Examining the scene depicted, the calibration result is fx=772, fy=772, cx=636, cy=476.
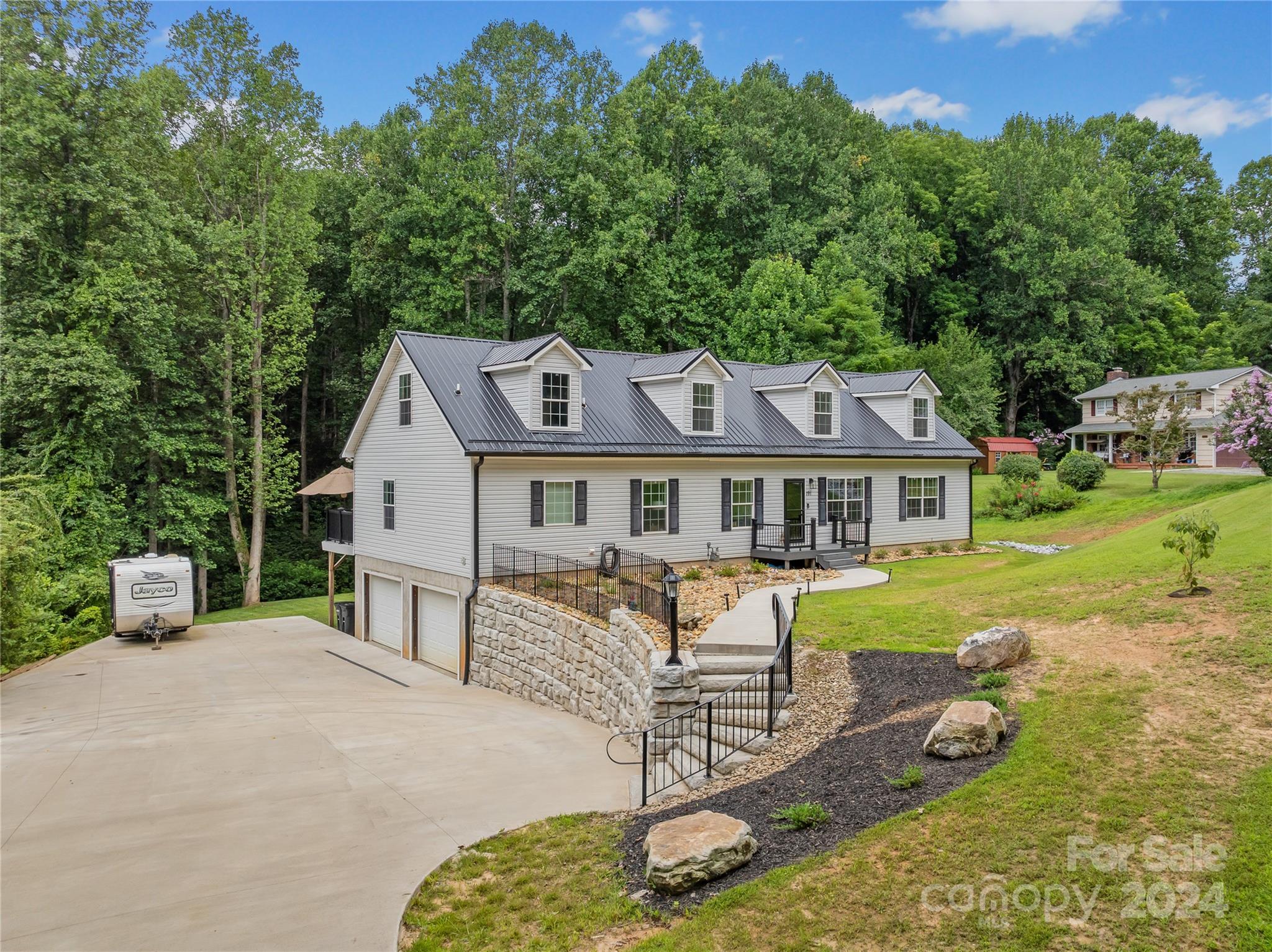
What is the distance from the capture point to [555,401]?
1942 cm

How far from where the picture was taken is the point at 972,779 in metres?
7.06

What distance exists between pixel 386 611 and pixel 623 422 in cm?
902

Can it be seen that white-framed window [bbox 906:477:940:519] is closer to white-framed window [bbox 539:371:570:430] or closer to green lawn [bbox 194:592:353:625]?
white-framed window [bbox 539:371:570:430]

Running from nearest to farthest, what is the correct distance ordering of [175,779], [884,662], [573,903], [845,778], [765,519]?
[573,903], [845,778], [175,779], [884,662], [765,519]

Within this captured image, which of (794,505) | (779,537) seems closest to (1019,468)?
(794,505)

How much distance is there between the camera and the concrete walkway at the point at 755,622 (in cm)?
1213

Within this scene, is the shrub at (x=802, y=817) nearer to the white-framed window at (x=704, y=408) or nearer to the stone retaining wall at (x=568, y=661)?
the stone retaining wall at (x=568, y=661)

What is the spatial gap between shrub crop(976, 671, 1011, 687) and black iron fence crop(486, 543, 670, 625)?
5.45m

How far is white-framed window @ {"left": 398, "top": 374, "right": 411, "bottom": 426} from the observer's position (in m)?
20.4

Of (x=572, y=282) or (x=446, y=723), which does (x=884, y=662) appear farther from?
(x=572, y=282)

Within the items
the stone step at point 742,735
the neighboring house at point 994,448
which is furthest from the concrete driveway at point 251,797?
the neighboring house at point 994,448

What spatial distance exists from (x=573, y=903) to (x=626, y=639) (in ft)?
21.7

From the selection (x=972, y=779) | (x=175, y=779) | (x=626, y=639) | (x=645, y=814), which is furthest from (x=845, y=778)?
(x=175, y=779)

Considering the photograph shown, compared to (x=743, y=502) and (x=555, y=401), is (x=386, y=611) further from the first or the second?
(x=743, y=502)
